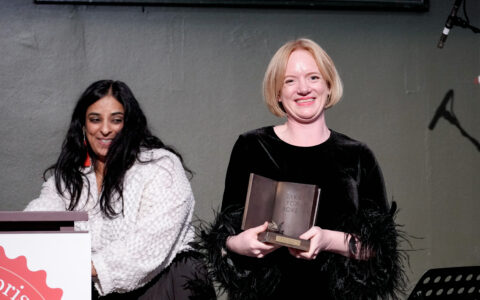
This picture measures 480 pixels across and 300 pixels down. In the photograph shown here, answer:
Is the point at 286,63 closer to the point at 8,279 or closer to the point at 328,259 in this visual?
the point at 328,259

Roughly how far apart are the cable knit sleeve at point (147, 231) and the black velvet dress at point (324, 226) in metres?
0.31

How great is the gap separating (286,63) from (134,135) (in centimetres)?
81

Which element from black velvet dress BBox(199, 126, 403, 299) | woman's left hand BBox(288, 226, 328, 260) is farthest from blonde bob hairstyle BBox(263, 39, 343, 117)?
woman's left hand BBox(288, 226, 328, 260)

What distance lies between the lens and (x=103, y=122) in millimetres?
2854

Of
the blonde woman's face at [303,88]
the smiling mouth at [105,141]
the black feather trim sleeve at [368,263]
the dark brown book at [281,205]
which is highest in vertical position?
the blonde woman's face at [303,88]

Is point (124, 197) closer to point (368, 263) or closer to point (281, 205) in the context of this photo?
point (281, 205)

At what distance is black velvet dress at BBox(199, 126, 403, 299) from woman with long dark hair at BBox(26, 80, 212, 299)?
337 mm

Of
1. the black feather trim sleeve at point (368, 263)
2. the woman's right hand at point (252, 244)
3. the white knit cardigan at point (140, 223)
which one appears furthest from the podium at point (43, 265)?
the black feather trim sleeve at point (368, 263)

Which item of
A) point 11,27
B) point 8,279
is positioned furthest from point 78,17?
point 8,279

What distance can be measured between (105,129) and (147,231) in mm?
510

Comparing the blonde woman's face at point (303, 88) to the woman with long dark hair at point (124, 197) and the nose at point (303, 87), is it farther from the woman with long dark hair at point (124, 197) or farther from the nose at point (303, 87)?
the woman with long dark hair at point (124, 197)

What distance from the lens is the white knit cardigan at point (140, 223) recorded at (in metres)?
2.54

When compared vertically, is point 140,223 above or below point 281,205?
below

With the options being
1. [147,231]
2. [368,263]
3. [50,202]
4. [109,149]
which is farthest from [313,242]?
[50,202]
